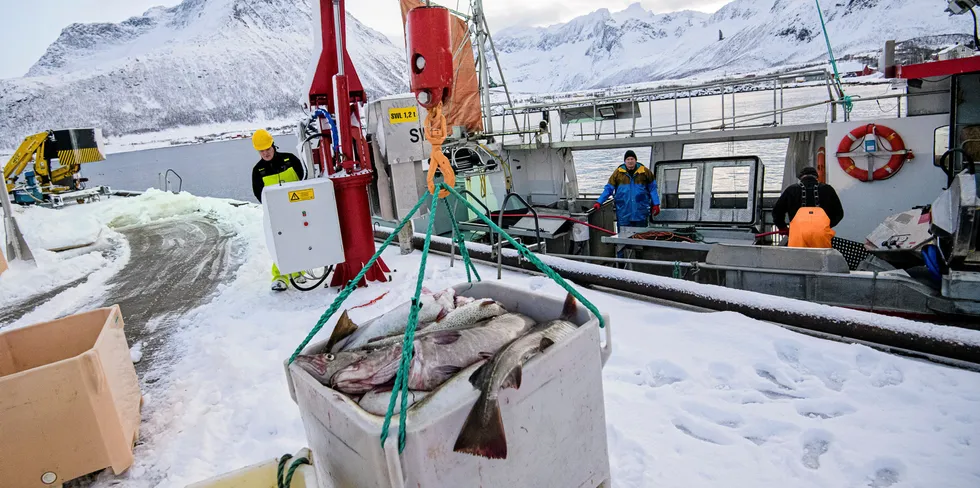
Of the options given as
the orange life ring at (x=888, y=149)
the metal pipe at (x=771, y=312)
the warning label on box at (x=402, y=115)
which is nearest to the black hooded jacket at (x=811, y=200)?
the orange life ring at (x=888, y=149)

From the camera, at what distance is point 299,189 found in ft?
17.3

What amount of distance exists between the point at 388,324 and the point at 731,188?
7.07 meters

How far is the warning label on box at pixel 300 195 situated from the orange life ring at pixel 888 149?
711 centimetres

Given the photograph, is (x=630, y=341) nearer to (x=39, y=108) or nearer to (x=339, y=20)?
(x=339, y=20)

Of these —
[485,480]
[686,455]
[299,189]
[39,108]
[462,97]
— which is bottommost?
[686,455]

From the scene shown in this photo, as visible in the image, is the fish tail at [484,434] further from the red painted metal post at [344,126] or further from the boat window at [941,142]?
the boat window at [941,142]

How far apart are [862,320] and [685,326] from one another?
1206mm

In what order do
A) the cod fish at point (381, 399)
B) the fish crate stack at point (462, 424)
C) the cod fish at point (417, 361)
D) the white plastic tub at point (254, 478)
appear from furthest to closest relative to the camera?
the white plastic tub at point (254, 478)
the cod fish at point (417, 361)
the cod fish at point (381, 399)
the fish crate stack at point (462, 424)

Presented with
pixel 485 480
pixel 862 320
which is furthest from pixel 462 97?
pixel 485 480

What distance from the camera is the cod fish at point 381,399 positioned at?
1.78 meters

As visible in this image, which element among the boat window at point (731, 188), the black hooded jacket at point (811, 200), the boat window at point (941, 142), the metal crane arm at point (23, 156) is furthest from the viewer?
the metal crane arm at point (23, 156)

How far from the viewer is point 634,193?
845 centimetres

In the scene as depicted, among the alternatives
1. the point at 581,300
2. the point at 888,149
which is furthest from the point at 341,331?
the point at 888,149

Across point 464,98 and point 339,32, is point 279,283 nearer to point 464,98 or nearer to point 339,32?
point 339,32
